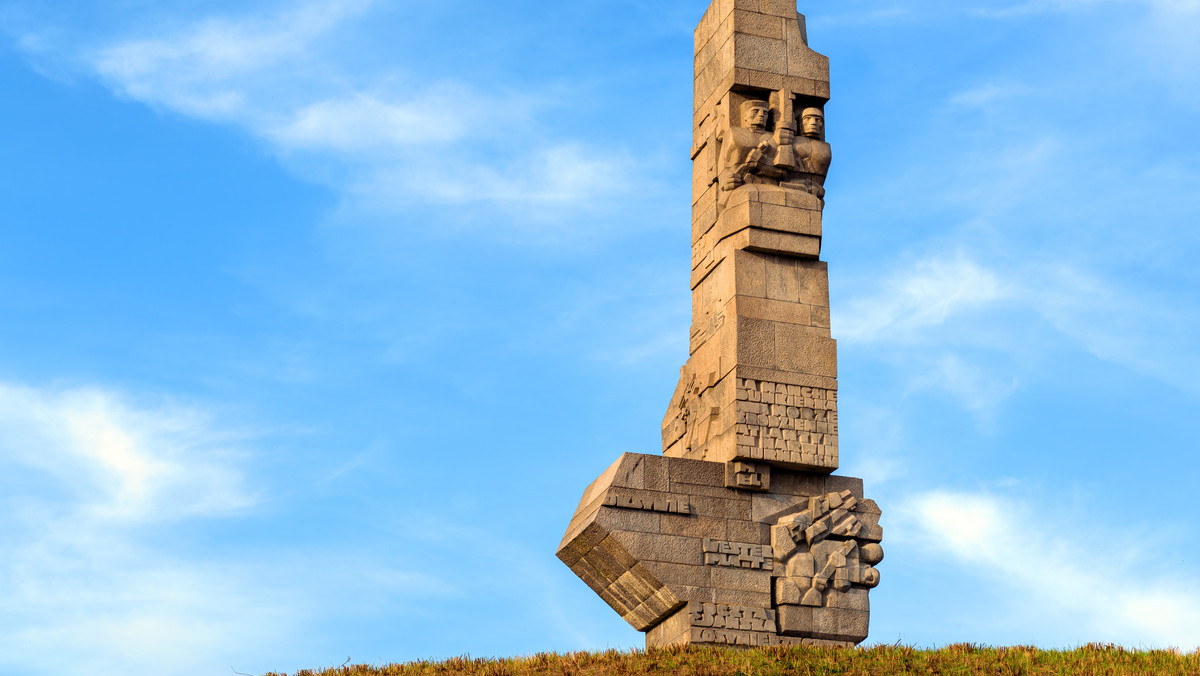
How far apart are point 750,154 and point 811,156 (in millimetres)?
885

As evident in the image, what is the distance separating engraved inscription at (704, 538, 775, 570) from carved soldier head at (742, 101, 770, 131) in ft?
17.2

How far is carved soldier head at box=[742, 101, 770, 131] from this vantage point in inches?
822

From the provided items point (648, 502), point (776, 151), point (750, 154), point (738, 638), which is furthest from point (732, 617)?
point (776, 151)

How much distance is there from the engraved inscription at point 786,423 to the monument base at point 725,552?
10.9 inches

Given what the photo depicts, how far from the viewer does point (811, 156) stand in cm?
2100

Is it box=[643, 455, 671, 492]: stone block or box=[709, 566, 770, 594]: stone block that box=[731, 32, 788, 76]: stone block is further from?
box=[709, 566, 770, 594]: stone block

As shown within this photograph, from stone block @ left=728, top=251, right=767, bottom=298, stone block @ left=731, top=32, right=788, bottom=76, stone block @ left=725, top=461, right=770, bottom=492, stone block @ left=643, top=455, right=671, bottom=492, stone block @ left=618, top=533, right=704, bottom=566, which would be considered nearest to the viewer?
stone block @ left=618, top=533, right=704, bottom=566

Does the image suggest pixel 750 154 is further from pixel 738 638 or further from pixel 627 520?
pixel 738 638

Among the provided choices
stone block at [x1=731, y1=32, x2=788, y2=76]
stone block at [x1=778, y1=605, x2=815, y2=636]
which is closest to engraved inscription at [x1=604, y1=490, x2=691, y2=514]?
stone block at [x1=778, y1=605, x2=815, y2=636]

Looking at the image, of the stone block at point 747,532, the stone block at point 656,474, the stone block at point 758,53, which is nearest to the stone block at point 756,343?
the stone block at point 656,474

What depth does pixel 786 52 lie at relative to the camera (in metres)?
21.4

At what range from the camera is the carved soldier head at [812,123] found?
69.4 ft

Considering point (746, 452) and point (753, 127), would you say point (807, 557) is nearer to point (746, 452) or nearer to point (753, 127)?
point (746, 452)

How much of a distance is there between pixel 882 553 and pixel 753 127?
17.8ft
